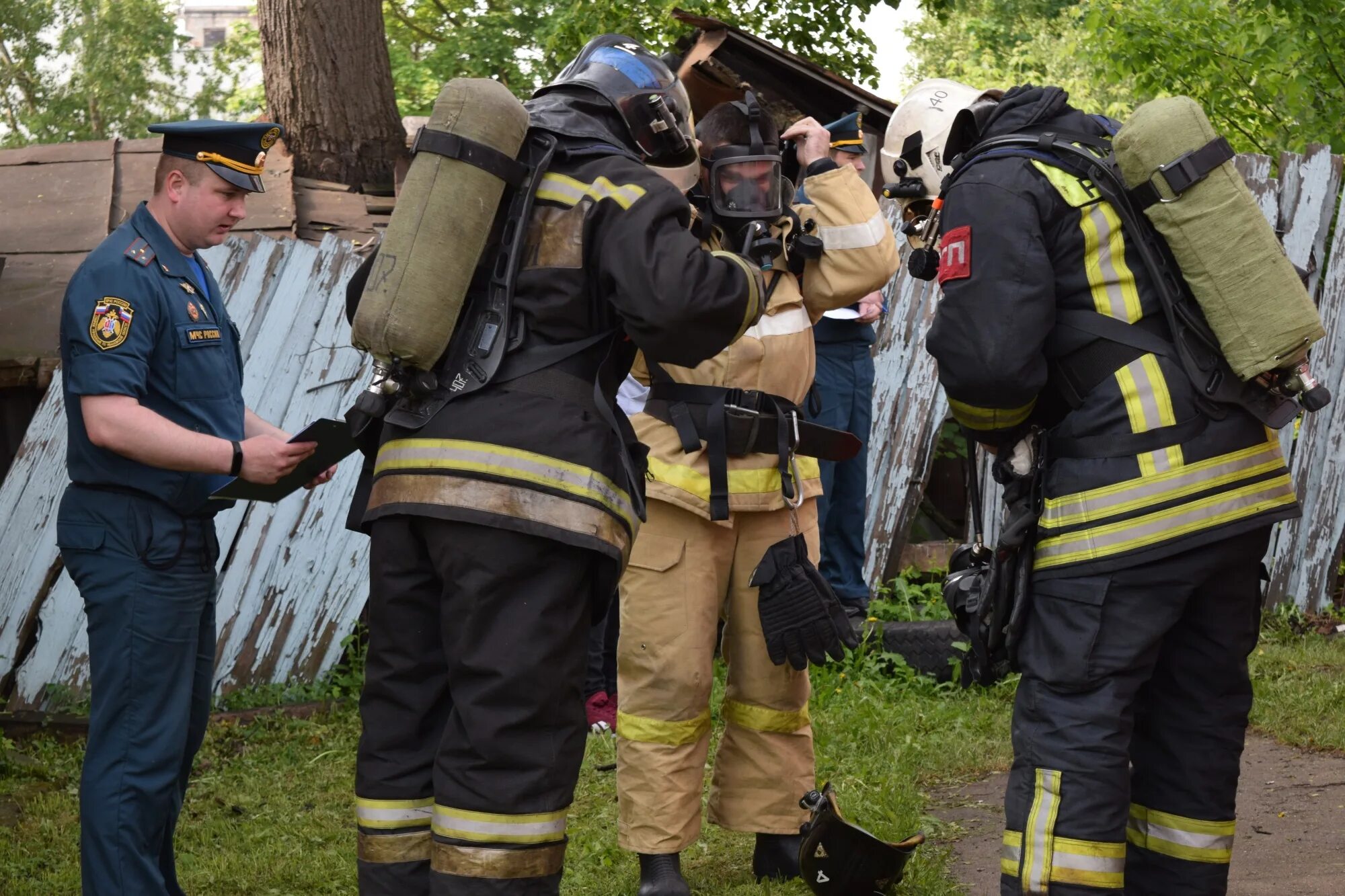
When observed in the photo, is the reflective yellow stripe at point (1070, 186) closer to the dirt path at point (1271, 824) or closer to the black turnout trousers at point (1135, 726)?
the black turnout trousers at point (1135, 726)

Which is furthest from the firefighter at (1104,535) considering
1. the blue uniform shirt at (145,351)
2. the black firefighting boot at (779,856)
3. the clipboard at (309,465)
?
the blue uniform shirt at (145,351)

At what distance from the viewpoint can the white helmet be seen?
371 cm

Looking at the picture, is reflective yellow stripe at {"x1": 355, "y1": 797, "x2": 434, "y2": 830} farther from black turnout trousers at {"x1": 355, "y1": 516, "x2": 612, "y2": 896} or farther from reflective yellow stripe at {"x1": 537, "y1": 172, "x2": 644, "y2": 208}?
reflective yellow stripe at {"x1": 537, "y1": 172, "x2": 644, "y2": 208}

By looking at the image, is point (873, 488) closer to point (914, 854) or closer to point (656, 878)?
point (914, 854)

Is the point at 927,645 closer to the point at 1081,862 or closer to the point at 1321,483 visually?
the point at 1321,483

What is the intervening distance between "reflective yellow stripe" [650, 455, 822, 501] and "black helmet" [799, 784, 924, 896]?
905mm

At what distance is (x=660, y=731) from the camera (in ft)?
12.9

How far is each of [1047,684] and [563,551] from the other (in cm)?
116

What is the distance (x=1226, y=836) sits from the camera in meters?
3.28

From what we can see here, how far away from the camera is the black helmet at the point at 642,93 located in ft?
10.6

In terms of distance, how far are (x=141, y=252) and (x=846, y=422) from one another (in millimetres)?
3708

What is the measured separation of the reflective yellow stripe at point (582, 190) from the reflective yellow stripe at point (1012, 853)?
1.69 m

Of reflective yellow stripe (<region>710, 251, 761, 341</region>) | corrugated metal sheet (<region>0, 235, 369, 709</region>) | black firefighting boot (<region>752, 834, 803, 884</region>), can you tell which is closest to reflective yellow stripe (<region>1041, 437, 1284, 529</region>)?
reflective yellow stripe (<region>710, 251, 761, 341</region>)

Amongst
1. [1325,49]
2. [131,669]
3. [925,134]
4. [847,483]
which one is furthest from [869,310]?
[1325,49]
